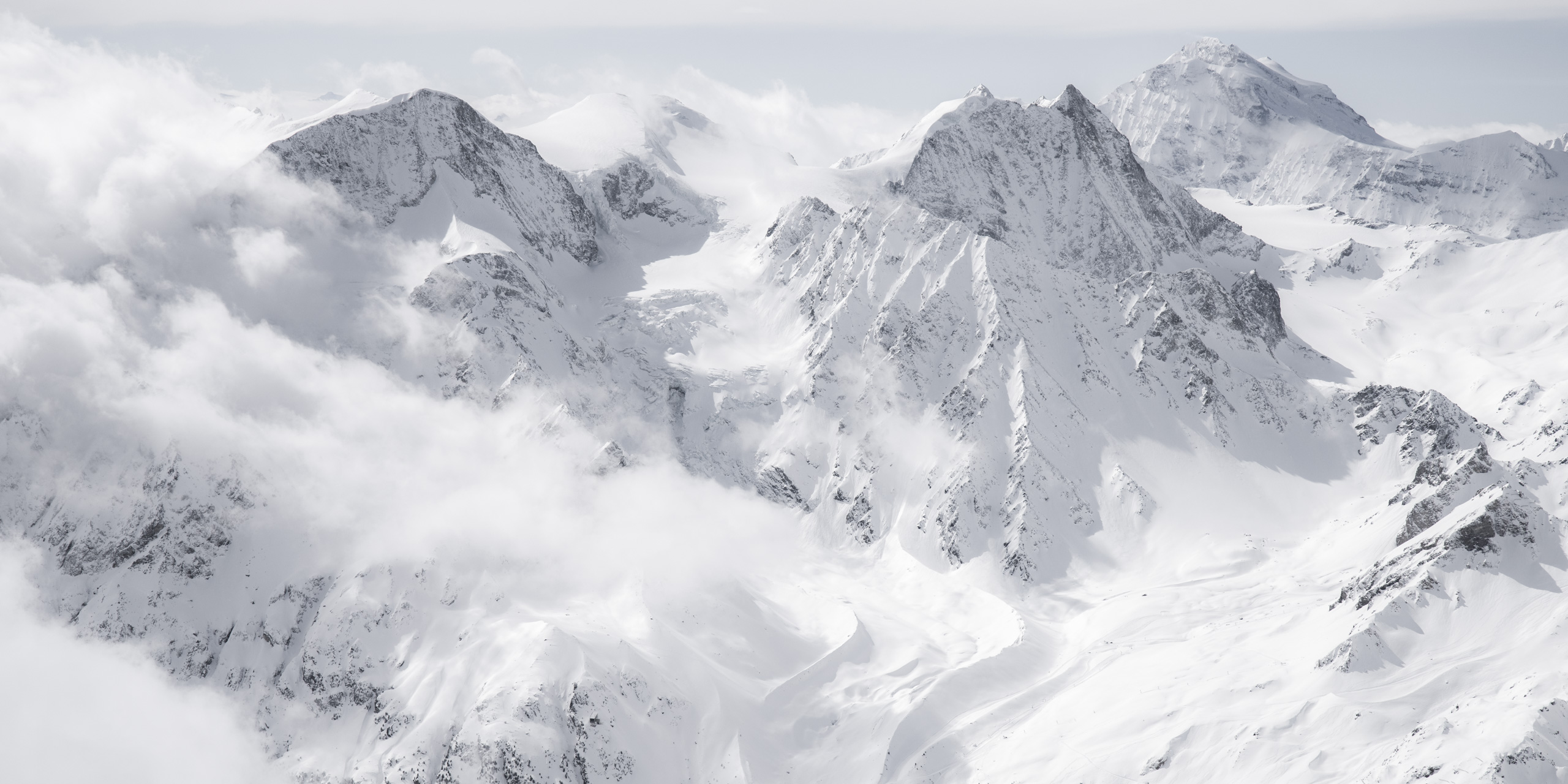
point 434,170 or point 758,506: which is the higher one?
point 434,170

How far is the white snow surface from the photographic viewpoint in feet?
327

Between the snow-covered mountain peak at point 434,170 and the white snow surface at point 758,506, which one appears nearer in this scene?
the white snow surface at point 758,506

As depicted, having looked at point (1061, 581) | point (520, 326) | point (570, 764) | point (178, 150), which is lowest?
point (570, 764)

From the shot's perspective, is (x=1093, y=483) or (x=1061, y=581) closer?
(x=1061, y=581)

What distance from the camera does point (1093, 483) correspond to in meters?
153

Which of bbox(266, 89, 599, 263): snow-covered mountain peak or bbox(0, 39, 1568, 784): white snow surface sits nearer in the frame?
bbox(0, 39, 1568, 784): white snow surface

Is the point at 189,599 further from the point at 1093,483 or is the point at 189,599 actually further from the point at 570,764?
the point at 1093,483

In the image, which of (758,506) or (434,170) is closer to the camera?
(758,506)

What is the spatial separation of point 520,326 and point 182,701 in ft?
217

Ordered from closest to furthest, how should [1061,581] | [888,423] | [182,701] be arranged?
[182,701]
[1061,581]
[888,423]

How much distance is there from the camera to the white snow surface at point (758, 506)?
9962cm

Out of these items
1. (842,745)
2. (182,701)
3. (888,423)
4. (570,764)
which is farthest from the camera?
(888,423)

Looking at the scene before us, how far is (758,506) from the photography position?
15050cm

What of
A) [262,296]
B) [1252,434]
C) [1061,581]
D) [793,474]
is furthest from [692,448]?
[1252,434]
